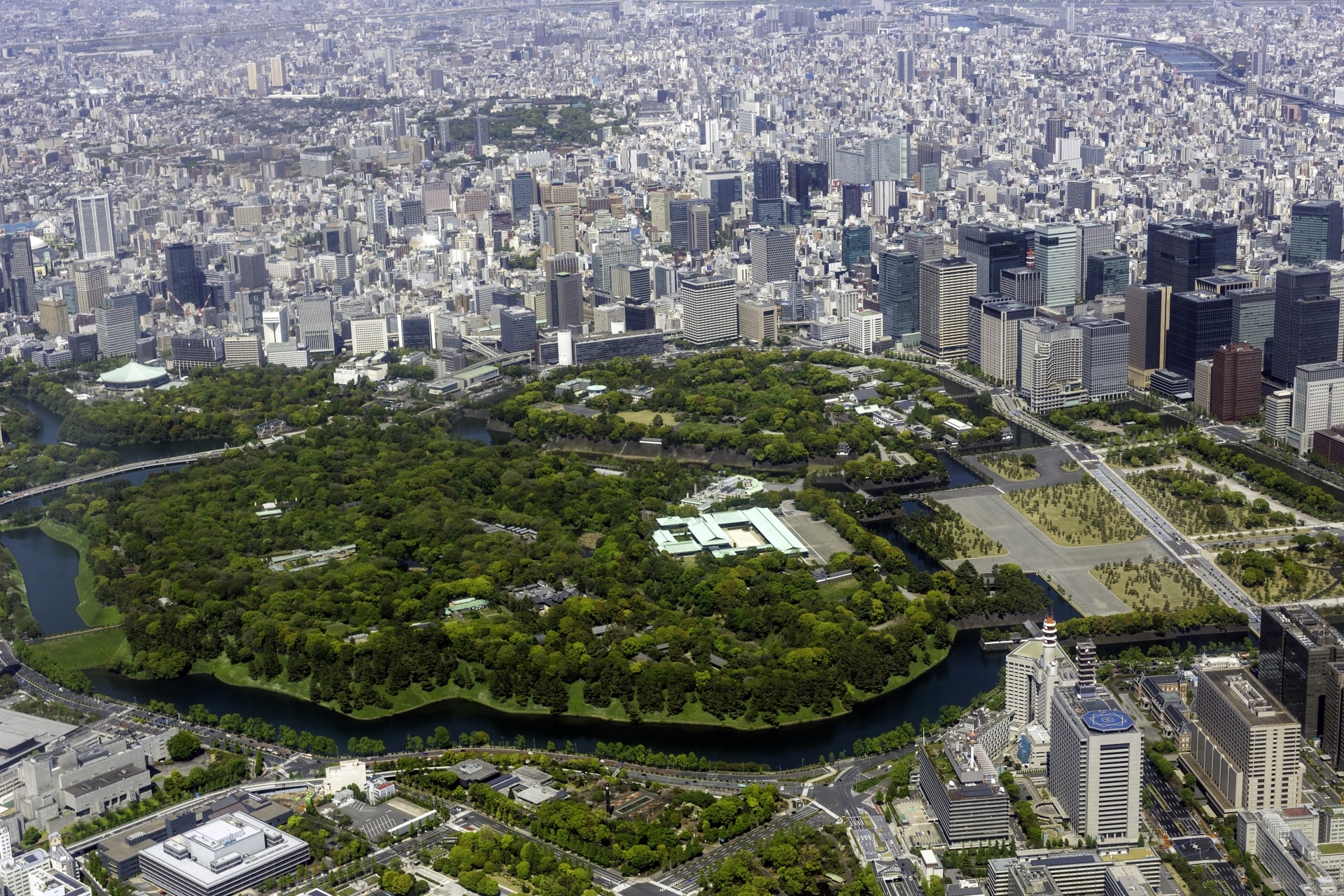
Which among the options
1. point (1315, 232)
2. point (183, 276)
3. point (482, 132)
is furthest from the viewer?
point (482, 132)

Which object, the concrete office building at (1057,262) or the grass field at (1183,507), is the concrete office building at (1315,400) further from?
the concrete office building at (1057,262)

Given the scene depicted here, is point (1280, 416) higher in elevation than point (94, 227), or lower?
lower

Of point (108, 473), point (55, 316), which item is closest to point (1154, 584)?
point (108, 473)

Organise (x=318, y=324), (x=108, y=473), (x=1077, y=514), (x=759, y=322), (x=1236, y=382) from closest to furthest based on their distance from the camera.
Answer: (x=1077, y=514) → (x=108, y=473) → (x=1236, y=382) → (x=759, y=322) → (x=318, y=324)

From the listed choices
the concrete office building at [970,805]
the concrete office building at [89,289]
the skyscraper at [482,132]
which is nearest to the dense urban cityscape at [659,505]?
the concrete office building at [970,805]

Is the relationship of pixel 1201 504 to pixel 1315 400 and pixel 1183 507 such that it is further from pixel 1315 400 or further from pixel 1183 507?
pixel 1315 400

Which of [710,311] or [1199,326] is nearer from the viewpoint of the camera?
[1199,326]
